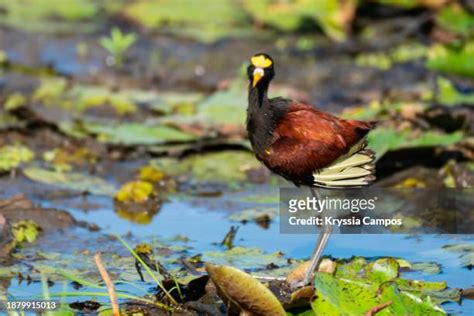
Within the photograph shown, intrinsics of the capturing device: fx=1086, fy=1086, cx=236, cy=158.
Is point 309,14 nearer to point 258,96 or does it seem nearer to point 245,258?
point 245,258

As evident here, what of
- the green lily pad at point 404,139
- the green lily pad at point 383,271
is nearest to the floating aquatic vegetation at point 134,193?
the green lily pad at point 404,139

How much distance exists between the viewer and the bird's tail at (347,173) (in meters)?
4.80

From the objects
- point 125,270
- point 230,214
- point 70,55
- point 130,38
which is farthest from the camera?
point 70,55

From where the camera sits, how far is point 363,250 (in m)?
5.41

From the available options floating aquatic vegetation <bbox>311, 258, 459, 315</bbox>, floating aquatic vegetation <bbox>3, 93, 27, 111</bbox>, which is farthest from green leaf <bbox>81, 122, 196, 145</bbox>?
floating aquatic vegetation <bbox>311, 258, 459, 315</bbox>

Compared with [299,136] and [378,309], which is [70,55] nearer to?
[299,136]

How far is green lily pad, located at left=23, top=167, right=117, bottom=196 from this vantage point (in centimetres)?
667

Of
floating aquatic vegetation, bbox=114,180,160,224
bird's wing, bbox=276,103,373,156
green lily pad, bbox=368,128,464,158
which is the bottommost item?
floating aquatic vegetation, bbox=114,180,160,224

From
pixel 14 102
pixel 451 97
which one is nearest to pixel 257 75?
pixel 451 97

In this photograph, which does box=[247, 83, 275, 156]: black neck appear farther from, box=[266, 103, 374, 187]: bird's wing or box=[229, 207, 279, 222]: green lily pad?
box=[229, 207, 279, 222]: green lily pad

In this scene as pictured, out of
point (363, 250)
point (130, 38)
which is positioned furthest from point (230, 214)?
point (130, 38)

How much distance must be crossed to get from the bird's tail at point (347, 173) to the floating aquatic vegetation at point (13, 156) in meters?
2.74

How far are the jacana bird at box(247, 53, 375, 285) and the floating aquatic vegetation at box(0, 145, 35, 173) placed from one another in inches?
99.4

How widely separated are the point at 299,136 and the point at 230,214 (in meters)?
1.58
